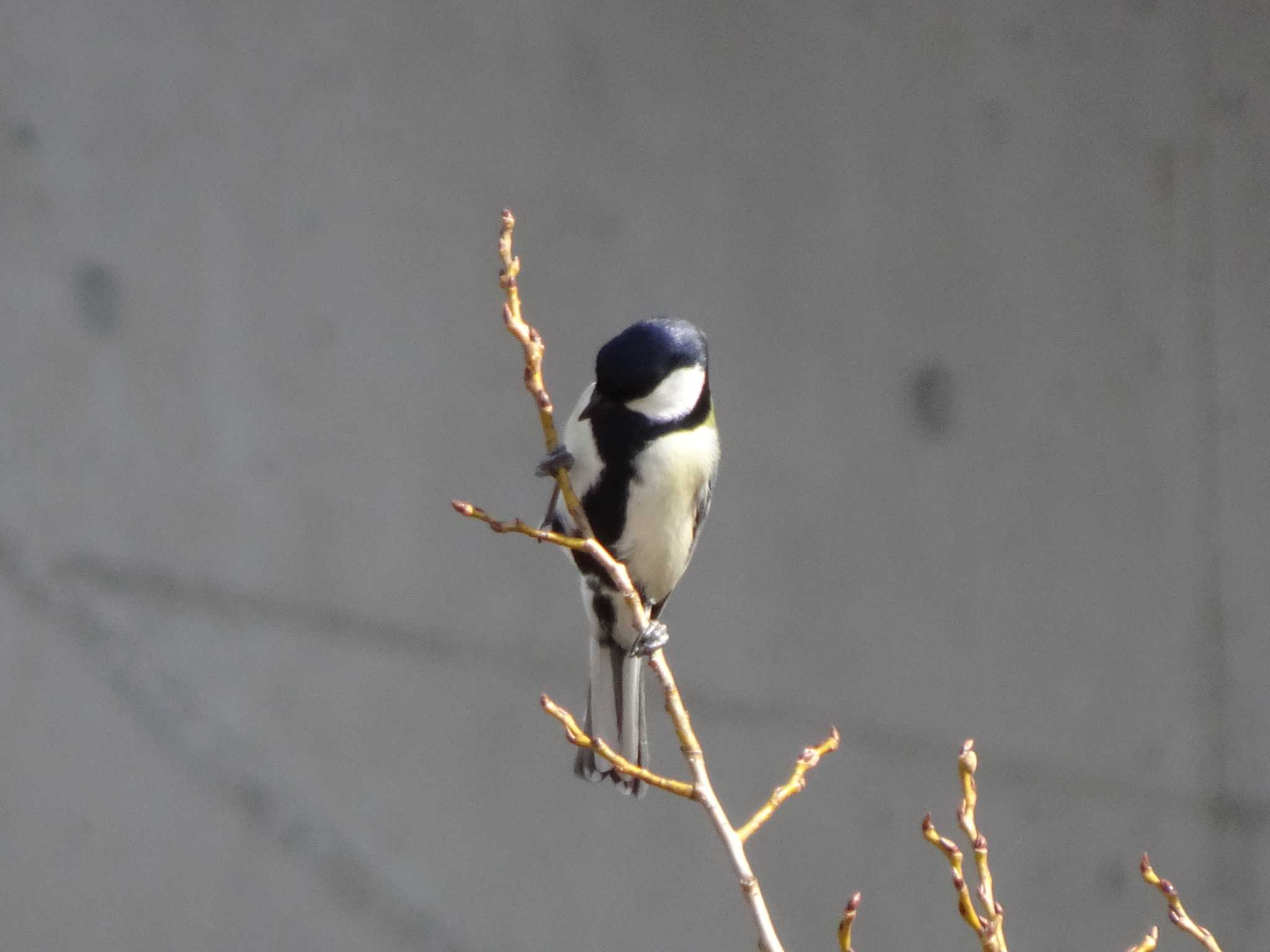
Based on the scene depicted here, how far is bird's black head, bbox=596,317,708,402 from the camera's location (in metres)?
1.33

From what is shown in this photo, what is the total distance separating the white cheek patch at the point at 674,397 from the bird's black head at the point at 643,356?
17 millimetres

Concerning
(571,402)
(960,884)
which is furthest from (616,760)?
(571,402)

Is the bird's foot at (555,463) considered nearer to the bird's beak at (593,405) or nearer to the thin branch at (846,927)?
the bird's beak at (593,405)

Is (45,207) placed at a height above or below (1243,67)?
below

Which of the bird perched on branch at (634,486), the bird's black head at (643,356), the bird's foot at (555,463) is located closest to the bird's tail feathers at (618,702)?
the bird perched on branch at (634,486)

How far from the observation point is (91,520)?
231 cm

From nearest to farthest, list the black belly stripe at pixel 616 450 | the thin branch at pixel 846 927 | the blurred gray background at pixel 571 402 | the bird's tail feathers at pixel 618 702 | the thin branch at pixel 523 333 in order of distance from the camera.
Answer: the thin branch at pixel 846 927
the thin branch at pixel 523 333
the black belly stripe at pixel 616 450
the bird's tail feathers at pixel 618 702
the blurred gray background at pixel 571 402

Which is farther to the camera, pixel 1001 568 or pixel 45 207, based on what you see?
pixel 1001 568

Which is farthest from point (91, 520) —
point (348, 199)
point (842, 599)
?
point (842, 599)

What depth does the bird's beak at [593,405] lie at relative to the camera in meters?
1.38

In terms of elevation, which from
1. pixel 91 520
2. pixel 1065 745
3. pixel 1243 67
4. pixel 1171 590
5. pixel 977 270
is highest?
pixel 1243 67

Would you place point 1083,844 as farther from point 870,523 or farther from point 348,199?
point 348,199

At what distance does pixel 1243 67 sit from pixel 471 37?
3.95 ft

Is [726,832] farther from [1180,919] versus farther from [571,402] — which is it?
[571,402]
